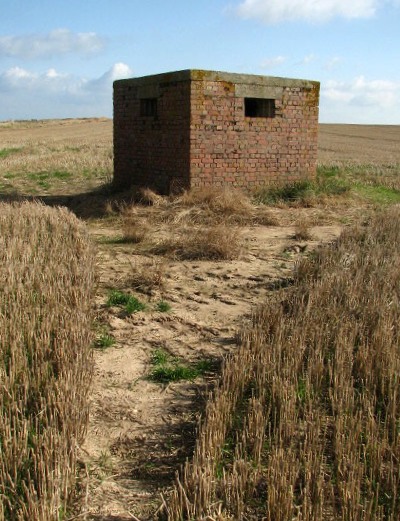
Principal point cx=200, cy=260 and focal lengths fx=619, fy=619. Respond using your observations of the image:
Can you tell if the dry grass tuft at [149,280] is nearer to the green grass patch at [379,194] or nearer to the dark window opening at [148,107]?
the dark window opening at [148,107]

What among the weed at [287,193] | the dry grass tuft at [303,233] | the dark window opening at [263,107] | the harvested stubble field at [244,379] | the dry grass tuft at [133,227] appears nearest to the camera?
the harvested stubble field at [244,379]

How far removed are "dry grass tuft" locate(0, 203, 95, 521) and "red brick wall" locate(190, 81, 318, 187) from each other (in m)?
4.65

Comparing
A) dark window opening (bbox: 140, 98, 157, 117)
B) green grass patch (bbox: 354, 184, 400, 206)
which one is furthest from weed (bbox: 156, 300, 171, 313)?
green grass patch (bbox: 354, 184, 400, 206)

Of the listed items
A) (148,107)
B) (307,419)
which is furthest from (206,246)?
(148,107)

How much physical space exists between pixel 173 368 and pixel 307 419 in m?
1.44

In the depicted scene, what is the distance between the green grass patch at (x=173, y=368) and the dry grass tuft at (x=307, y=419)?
1.14 ft

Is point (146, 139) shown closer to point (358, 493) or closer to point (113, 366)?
point (113, 366)

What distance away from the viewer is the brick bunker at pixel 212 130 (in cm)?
1148

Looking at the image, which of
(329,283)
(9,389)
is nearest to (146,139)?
(329,283)

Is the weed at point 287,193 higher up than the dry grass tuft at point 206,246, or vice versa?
the weed at point 287,193

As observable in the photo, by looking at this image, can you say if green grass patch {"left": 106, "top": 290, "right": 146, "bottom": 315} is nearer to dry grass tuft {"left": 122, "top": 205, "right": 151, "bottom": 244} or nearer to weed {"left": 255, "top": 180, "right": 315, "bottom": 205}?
dry grass tuft {"left": 122, "top": 205, "right": 151, "bottom": 244}

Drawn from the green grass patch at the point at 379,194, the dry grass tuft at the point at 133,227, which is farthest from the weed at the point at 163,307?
the green grass patch at the point at 379,194

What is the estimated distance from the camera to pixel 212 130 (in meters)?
11.6

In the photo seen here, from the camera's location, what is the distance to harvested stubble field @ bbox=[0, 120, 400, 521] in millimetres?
3000
